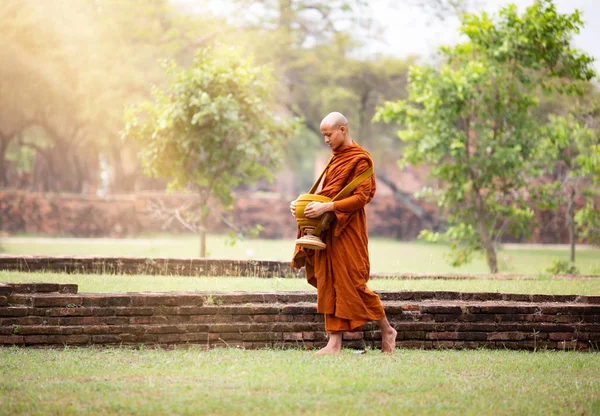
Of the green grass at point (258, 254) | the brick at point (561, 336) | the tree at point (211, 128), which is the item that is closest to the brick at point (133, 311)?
the brick at point (561, 336)

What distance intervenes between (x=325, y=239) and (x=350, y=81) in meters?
22.1

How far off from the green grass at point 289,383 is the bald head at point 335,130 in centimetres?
155

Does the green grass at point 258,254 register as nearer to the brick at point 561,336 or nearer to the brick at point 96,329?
the brick at point 561,336

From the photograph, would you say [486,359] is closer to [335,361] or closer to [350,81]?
[335,361]

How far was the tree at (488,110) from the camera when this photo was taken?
1194cm

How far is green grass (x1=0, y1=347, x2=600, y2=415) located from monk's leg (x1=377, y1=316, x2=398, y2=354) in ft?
0.23

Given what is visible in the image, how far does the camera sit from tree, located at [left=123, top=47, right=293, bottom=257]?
40.0 ft

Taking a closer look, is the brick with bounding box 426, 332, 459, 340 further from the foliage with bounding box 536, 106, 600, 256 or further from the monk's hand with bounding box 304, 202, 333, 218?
the foliage with bounding box 536, 106, 600, 256

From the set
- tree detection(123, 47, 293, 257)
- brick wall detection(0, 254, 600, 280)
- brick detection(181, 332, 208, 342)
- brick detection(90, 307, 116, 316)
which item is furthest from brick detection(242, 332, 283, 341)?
tree detection(123, 47, 293, 257)

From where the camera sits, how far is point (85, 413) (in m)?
4.12

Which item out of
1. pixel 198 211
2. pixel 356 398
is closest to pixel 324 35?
pixel 198 211

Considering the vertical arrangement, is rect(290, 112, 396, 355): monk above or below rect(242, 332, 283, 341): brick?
above

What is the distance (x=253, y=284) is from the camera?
7.85 m

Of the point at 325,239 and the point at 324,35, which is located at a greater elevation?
the point at 324,35
